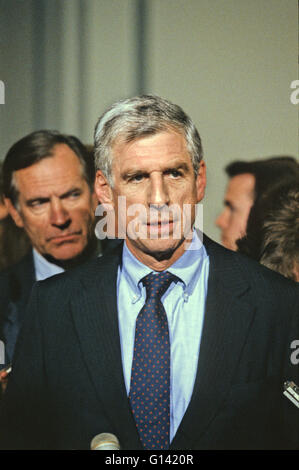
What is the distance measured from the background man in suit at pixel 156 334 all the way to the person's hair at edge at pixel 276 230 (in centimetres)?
11

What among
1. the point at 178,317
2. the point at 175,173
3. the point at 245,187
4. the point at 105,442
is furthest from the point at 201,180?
the point at 105,442

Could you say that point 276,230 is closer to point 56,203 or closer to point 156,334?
point 156,334

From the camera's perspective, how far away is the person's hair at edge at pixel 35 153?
5.39ft

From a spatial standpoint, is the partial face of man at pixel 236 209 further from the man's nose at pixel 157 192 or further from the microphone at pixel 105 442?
the microphone at pixel 105 442

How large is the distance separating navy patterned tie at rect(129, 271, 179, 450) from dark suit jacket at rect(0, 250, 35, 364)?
39cm

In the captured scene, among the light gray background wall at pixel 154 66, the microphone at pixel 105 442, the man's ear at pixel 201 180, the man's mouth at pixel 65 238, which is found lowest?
the microphone at pixel 105 442

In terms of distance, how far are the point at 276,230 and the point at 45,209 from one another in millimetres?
744

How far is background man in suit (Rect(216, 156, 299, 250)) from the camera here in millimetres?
1709

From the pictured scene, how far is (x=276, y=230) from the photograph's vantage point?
1.70 m

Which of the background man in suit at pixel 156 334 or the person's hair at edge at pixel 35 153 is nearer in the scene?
the background man in suit at pixel 156 334

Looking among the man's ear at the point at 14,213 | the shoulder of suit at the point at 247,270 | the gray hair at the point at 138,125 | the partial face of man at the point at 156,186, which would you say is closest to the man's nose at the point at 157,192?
the partial face of man at the point at 156,186

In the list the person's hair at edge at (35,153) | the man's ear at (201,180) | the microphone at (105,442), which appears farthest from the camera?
the person's hair at edge at (35,153)

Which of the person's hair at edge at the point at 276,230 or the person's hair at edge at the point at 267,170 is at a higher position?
the person's hair at edge at the point at 267,170

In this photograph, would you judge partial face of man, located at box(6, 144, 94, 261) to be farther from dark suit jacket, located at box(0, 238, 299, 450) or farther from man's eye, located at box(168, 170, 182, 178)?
man's eye, located at box(168, 170, 182, 178)
